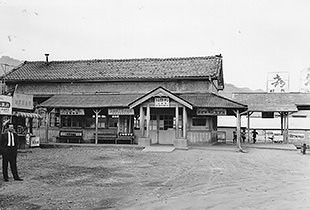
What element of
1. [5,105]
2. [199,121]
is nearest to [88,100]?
[199,121]

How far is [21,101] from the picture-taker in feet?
64.3

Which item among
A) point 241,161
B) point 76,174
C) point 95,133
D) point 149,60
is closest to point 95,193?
point 76,174

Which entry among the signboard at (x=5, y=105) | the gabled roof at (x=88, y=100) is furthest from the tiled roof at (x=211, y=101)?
the signboard at (x=5, y=105)

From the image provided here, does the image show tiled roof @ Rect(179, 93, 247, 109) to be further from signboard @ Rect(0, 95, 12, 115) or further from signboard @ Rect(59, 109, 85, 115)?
signboard @ Rect(0, 95, 12, 115)

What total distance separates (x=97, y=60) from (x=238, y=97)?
37.4 feet

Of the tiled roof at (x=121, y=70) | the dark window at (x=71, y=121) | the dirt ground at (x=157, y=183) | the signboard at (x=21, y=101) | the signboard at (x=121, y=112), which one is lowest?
the dirt ground at (x=157, y=183)

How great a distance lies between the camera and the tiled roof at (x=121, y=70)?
2458 cm

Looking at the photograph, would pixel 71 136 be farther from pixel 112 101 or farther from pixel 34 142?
pixel 112 101

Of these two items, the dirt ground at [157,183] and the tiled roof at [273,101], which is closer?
the dirt ground at [157,183]

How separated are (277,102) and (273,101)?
0.33 metres

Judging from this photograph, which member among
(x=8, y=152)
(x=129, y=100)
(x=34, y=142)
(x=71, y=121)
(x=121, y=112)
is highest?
(x=129, y=100)

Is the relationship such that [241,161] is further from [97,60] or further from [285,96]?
[97,60]

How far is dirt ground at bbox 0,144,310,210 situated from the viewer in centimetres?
785

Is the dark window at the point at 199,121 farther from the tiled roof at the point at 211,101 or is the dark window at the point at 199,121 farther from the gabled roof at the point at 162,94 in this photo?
the gabled roof at the point at 162,94
